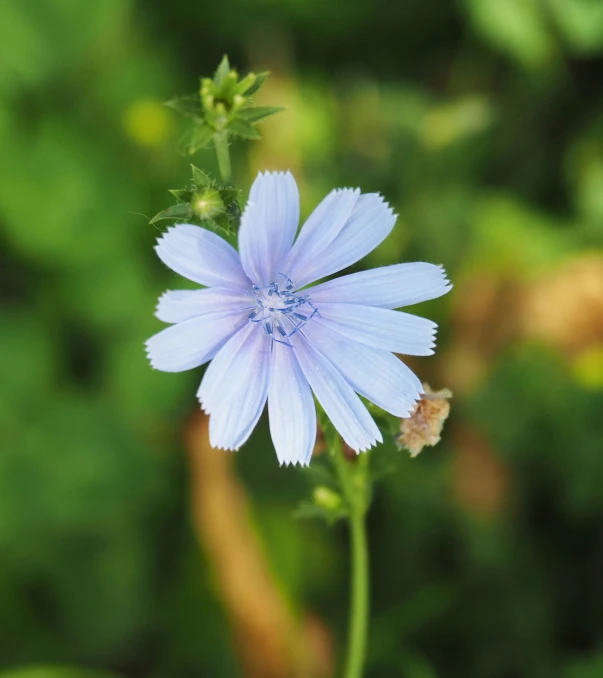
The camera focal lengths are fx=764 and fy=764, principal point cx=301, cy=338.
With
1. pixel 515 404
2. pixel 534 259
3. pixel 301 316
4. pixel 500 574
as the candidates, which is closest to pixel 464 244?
pixel 534 259

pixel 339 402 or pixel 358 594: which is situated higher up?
→ pixel 339 402

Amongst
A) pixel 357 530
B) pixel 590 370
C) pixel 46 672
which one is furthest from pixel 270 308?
pixel 46 672

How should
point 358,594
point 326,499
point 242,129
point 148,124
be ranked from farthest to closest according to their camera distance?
point 148,124 → point 358,594 → point 326,499 → point 242,129

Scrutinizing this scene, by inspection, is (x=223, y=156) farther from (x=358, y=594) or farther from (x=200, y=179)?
(x=358, y=594)

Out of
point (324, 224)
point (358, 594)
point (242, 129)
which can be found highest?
point (242, 129)

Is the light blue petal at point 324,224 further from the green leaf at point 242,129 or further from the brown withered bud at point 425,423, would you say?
the brown withered bud at point 425,423

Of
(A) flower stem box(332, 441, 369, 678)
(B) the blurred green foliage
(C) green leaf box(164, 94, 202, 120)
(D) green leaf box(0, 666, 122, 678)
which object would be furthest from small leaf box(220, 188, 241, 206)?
(D) green leaf box(0, 666, 122, 678)
